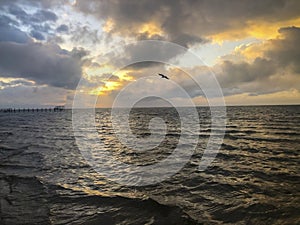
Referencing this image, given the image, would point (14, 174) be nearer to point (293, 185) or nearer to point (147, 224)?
point (147, 224)

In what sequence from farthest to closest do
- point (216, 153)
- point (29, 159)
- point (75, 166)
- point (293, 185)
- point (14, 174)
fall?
1. point (216, 153)
2. point (29, 159)
3. point (75, 166)
4. point (14, 174)
5. point (293, 185)

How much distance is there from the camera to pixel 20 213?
9.52 metres

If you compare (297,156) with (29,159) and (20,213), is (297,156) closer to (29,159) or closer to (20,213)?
(20,213)

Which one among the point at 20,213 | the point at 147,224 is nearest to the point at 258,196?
the point at 147,224

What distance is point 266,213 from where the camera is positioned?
9812 millimetres

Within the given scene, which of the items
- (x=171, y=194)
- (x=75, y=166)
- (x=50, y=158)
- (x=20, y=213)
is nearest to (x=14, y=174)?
(x=75, y=166)

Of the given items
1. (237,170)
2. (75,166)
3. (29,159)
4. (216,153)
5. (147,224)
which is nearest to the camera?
(147,224)

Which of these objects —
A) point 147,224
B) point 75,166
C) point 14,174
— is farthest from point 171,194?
point 14,174

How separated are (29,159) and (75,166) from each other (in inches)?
196

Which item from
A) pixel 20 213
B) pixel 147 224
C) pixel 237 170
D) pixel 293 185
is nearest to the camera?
pixel 147 224

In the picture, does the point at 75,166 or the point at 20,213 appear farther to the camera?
the point at 75,166

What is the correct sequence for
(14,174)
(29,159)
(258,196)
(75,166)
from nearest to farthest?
(258,196), (14,174), (75,166), (29,159)

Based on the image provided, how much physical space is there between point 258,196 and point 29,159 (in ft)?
57.1

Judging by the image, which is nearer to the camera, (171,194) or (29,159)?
(171,194)
